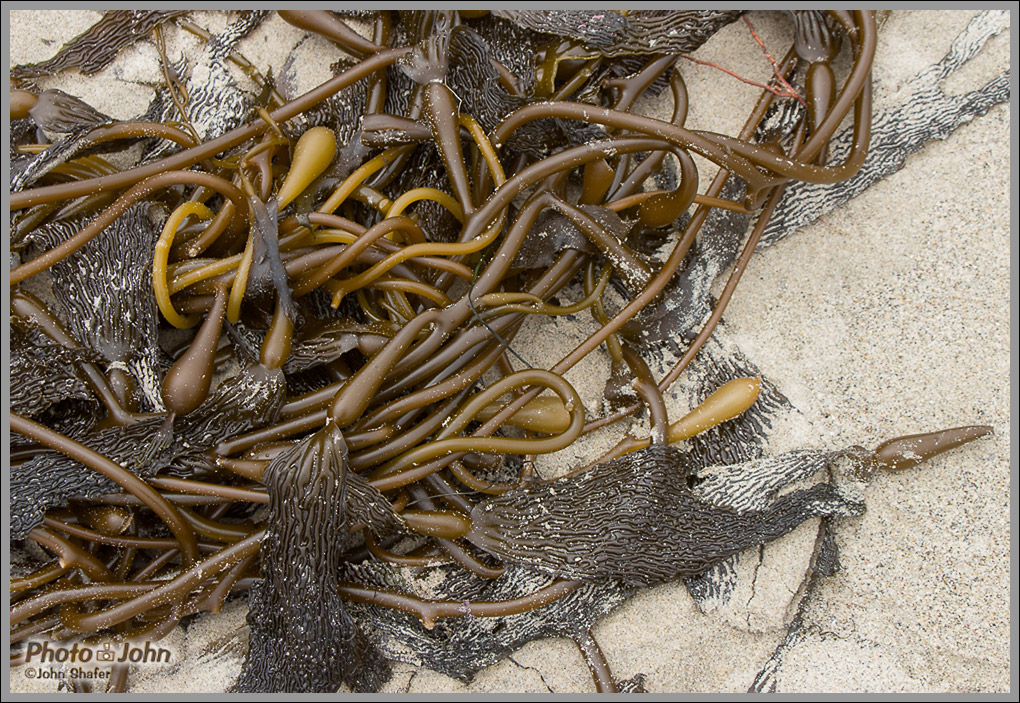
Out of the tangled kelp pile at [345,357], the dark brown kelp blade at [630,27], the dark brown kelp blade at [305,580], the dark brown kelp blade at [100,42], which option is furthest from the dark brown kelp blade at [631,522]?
the dark brown kelp blade at [100,42]

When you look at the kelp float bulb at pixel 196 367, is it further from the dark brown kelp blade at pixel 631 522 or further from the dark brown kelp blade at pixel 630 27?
the dark brown kelp blade at pixel 630 27

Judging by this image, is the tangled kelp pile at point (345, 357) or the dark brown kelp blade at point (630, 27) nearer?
the tangled kelp pile at point (345, 357)

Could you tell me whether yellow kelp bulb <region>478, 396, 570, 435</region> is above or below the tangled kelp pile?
below

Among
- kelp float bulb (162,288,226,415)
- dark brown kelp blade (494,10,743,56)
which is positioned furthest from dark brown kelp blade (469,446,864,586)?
dark brown kelp blade (494,10,743,56)

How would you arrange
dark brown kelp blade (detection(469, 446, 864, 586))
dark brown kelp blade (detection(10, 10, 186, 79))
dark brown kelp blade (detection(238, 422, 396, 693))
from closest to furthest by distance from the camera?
dark brown kelp blade (detection(238, 422, 396, 693)) < dark brown kelp blade (detection(469, 446, 864, 586)) < dark brown kelp blade (detection(10, 10, 186, 79))

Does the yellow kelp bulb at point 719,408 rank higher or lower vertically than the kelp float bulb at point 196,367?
lower

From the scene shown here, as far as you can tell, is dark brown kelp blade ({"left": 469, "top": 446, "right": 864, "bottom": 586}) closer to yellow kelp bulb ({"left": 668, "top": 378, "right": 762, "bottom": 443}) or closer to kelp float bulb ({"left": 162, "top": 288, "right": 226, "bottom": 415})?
yellow kelp bulb ({"left": 668, "top": 378, "right": 762, "bottom": 443})

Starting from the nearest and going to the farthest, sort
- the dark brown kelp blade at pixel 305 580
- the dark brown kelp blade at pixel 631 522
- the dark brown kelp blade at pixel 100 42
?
the dark brown kelp blade at pixel 305 580 → the dark brown kelp blade at pixel 631 522 → the dark brown kelp blade at pixel 100 42
